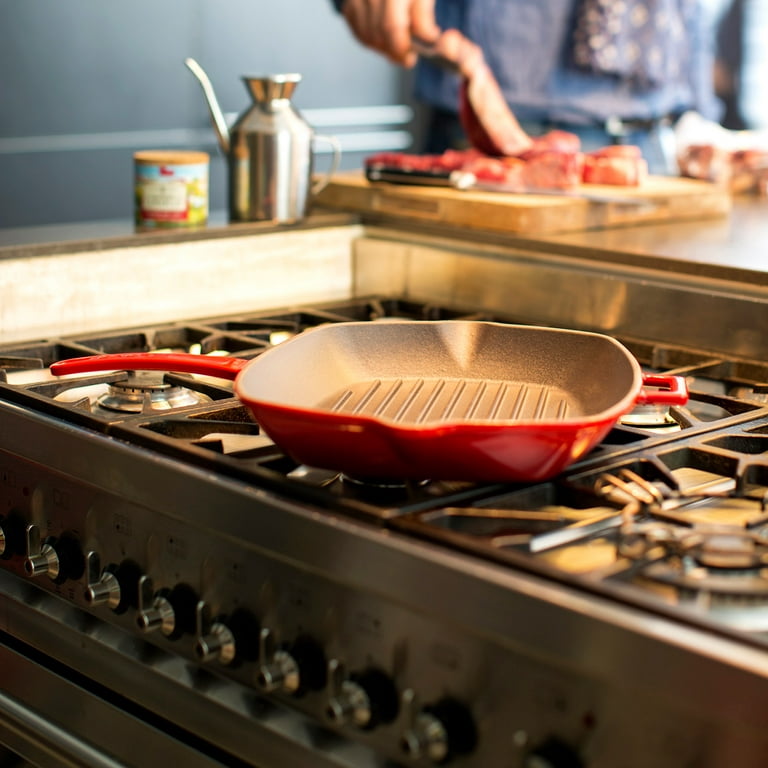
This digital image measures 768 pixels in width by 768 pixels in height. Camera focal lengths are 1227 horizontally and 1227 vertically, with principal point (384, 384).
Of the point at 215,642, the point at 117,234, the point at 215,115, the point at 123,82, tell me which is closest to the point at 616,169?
the point at 215,115

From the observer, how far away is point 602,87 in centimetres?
305

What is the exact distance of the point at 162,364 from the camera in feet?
3.34

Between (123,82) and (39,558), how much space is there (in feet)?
8.38

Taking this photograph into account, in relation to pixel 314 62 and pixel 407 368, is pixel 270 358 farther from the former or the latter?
pixel 314 62

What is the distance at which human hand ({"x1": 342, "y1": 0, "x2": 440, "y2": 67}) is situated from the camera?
207 centimetres

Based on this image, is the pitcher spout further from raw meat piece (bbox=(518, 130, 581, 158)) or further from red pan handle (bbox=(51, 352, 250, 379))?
red pan handle (bbox=(51, 352, 250, 379))

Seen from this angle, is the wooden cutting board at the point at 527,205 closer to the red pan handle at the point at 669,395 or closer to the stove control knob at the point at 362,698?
the red pan handle at the point at 669,395

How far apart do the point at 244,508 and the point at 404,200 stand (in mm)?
945

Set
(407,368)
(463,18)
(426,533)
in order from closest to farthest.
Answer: (426,533) → (407,368) → (463,18)

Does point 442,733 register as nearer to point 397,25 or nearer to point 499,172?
point 499,172

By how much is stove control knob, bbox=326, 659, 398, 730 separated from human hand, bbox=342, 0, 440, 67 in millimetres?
1455

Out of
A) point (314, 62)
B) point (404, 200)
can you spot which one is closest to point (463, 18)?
point (314, 62)

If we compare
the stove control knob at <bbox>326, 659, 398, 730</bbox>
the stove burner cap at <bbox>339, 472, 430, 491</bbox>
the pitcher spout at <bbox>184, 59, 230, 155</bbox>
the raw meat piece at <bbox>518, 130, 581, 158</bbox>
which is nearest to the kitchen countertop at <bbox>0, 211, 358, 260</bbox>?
the pitcher spout at <bbox>184, 59, 230, 155</bbox>

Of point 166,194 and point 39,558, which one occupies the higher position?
point 166,194
